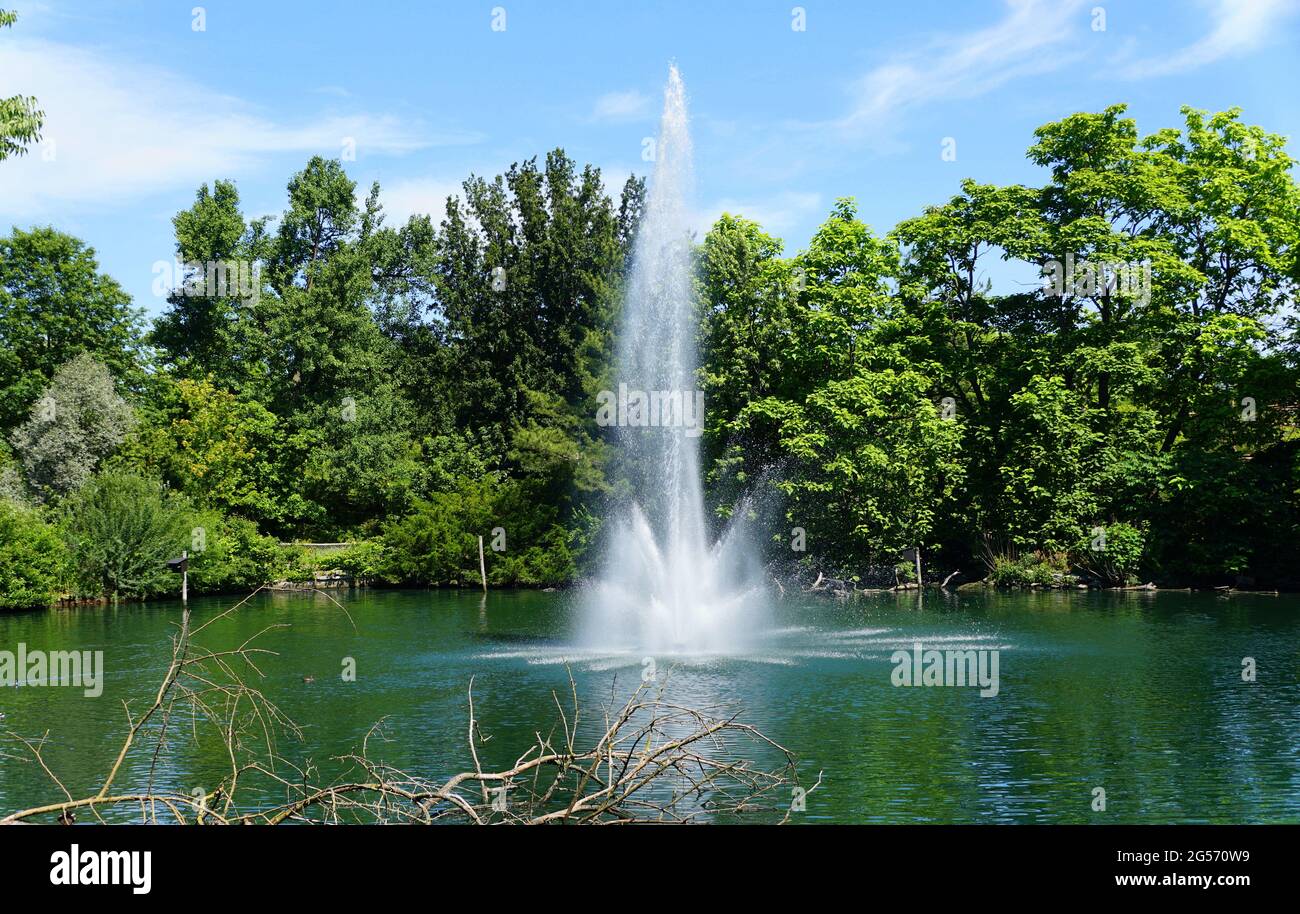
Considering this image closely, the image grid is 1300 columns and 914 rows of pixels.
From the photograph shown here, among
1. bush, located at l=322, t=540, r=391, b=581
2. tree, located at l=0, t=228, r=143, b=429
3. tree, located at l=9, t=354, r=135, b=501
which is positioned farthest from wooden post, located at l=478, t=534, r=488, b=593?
tree, located at l=0, t=228, r=143, b=429

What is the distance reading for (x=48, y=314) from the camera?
5553cm

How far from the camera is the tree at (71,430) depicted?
49.0 metres

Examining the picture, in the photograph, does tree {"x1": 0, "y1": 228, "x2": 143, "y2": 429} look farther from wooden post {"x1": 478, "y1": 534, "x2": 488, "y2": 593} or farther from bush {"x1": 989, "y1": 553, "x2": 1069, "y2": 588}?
bush {"x1": 989, "y1": 553, "x2": 1069, "y2": 588}

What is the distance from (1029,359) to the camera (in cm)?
4509

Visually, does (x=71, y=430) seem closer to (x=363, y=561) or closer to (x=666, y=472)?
(x=363, y=561)

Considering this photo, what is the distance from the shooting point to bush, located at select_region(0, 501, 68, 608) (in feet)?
131

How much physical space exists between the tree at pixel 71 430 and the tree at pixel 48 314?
3.92 metres

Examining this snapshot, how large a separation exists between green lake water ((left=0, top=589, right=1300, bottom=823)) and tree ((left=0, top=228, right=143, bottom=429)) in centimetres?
2025

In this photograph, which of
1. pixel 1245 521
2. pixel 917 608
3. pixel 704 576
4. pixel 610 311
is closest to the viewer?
pixel 704 576
